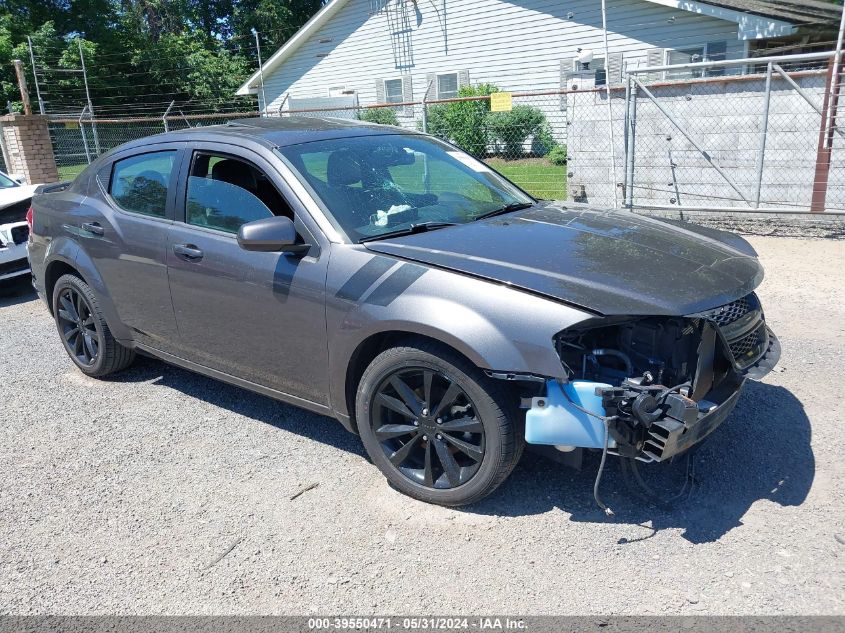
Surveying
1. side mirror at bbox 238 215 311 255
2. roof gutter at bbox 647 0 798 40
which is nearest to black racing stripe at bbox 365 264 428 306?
side mirror at bbox 238 215 311 255

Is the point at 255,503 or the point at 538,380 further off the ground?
the point at 538,380

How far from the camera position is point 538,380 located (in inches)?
112

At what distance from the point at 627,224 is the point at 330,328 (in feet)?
5.74

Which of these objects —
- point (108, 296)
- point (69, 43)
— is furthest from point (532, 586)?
point (69, 43)

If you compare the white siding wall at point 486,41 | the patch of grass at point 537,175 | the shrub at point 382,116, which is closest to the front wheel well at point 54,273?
the patch of grass at point 537,175

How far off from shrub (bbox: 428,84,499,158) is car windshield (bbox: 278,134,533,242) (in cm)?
874

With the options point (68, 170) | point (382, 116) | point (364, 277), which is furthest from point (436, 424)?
point (382, 116)

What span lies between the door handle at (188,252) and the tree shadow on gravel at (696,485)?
2.04 m

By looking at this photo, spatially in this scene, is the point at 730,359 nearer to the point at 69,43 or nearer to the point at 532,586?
the point at 532,586

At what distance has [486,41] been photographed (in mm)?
19766

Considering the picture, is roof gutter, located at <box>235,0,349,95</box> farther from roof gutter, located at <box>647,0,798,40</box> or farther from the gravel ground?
the gravel ground

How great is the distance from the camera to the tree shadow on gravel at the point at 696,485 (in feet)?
10.4

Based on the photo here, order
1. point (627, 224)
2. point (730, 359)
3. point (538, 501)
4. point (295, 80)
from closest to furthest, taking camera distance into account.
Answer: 1. point (730, 359)
2. point (538, 501)
3. point (627, 224)
4. point (295, 80)

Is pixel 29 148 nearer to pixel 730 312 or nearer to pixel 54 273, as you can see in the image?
pixel 54 273
